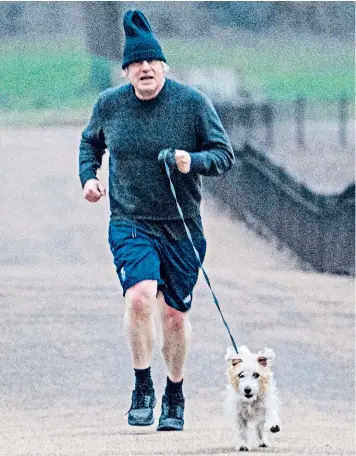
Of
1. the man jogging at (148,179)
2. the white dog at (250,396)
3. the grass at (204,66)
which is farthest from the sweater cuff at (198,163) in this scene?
the grass at (204,66)

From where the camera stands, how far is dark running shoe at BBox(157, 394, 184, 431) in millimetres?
6402

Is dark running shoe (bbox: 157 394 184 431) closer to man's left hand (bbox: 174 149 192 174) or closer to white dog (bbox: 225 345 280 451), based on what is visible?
white dog (bbox: 225 345 280 451)

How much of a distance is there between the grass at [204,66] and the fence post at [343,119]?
6cm

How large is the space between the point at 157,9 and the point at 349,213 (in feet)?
7.23

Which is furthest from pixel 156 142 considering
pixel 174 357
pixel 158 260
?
pixel 174 357

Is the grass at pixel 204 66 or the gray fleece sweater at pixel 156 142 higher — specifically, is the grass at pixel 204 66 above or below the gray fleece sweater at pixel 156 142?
below

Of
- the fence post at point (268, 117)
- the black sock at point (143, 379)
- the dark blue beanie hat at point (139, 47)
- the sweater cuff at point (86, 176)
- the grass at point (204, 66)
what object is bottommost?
the fence post at point (268, 117)

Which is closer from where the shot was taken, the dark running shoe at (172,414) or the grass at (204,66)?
the dark running shoe at (172,414)

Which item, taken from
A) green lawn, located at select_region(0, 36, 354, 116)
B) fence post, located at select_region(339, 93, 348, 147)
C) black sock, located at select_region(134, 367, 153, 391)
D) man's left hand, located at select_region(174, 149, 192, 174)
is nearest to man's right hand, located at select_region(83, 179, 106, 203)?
man's left hand, located at select_region(174, 149, 192, 174)

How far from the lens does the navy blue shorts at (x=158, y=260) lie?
20.1 ft

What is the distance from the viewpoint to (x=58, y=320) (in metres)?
9.75

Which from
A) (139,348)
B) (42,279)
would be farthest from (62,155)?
(139,348)

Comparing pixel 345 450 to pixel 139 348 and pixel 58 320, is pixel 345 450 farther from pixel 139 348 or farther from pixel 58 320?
pixel 58 320

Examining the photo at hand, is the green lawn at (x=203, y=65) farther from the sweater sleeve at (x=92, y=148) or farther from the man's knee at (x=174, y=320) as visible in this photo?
the man's knee at (x=174, y=320)
